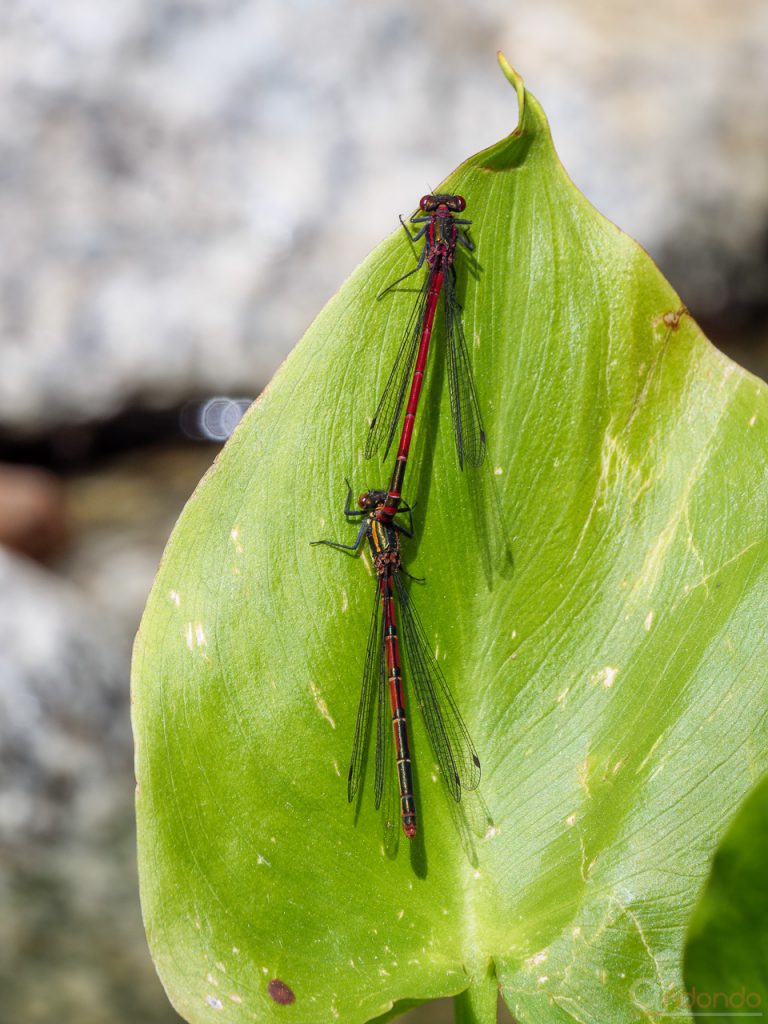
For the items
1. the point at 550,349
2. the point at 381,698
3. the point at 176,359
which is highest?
the point at 550,349

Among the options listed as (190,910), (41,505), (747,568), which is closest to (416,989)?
(190,910)

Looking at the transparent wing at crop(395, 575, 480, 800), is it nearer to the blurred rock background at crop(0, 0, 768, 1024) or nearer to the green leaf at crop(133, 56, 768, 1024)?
the green leaf at crop(133, 56, 768, 1024)

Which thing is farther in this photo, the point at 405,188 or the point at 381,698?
the point at 405,188

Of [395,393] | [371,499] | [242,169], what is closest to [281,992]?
[371,499]

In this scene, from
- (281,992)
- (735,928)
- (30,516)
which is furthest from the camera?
(30,516)

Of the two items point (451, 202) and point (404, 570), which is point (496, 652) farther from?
point (451, 202)

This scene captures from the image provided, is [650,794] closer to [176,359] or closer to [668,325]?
[668,325]
